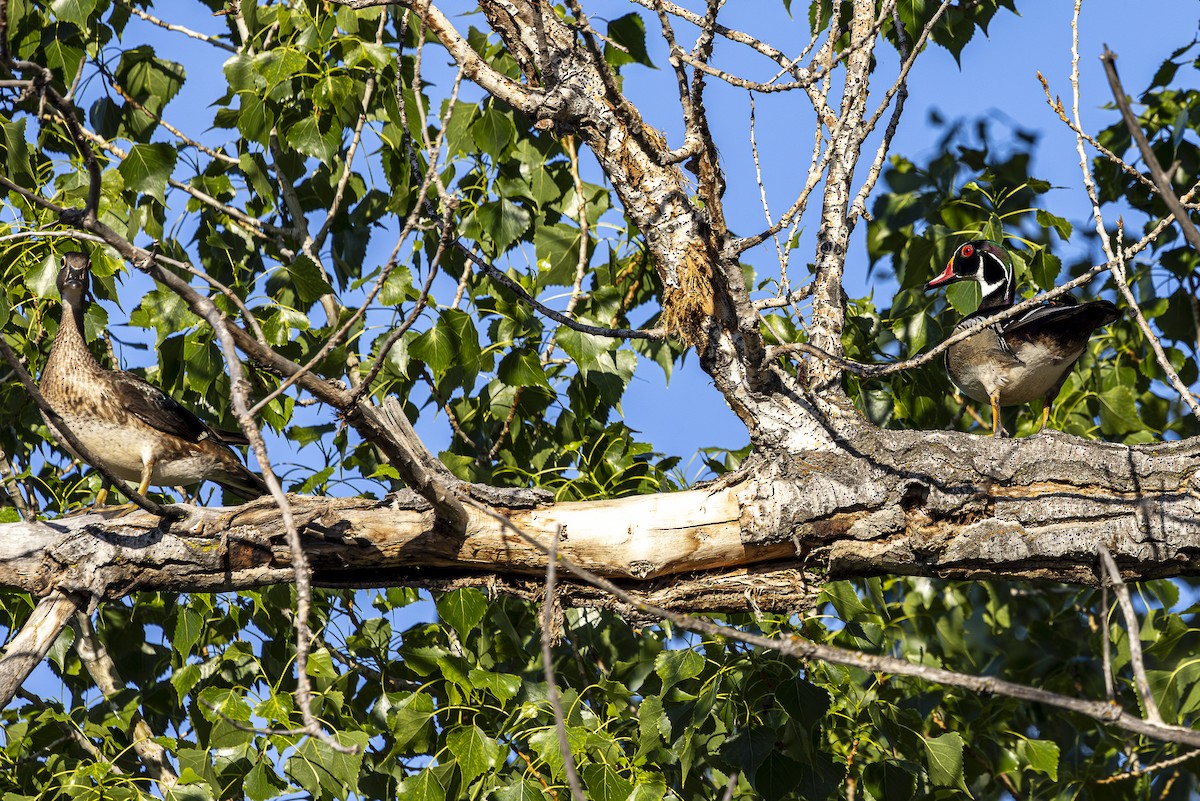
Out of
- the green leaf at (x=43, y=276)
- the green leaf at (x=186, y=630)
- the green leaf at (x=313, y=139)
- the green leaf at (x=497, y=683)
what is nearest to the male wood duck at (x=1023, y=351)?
the green leaf at (x=497, y=683)

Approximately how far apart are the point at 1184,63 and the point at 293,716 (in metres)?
5.33

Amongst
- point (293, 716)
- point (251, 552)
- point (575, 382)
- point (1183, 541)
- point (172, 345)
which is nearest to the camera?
point (1183, 541)

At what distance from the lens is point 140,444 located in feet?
14.5

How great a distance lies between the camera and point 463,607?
3.59 meters

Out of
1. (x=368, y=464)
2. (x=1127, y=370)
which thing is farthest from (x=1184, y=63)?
(x=368, y=464)

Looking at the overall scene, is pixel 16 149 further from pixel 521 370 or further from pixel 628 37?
pixel 628 37

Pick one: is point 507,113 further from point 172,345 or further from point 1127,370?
point 1127,370

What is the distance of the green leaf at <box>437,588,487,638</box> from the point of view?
3.56 meters

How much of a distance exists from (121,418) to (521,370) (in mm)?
1615

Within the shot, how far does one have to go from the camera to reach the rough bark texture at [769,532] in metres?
3.07

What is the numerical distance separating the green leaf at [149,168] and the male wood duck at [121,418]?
0.42 m

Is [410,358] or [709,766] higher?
[410,358]

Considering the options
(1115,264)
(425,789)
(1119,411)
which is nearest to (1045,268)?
(1119,411)

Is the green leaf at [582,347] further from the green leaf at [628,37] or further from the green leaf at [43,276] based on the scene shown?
the green leaf at [43,276]
